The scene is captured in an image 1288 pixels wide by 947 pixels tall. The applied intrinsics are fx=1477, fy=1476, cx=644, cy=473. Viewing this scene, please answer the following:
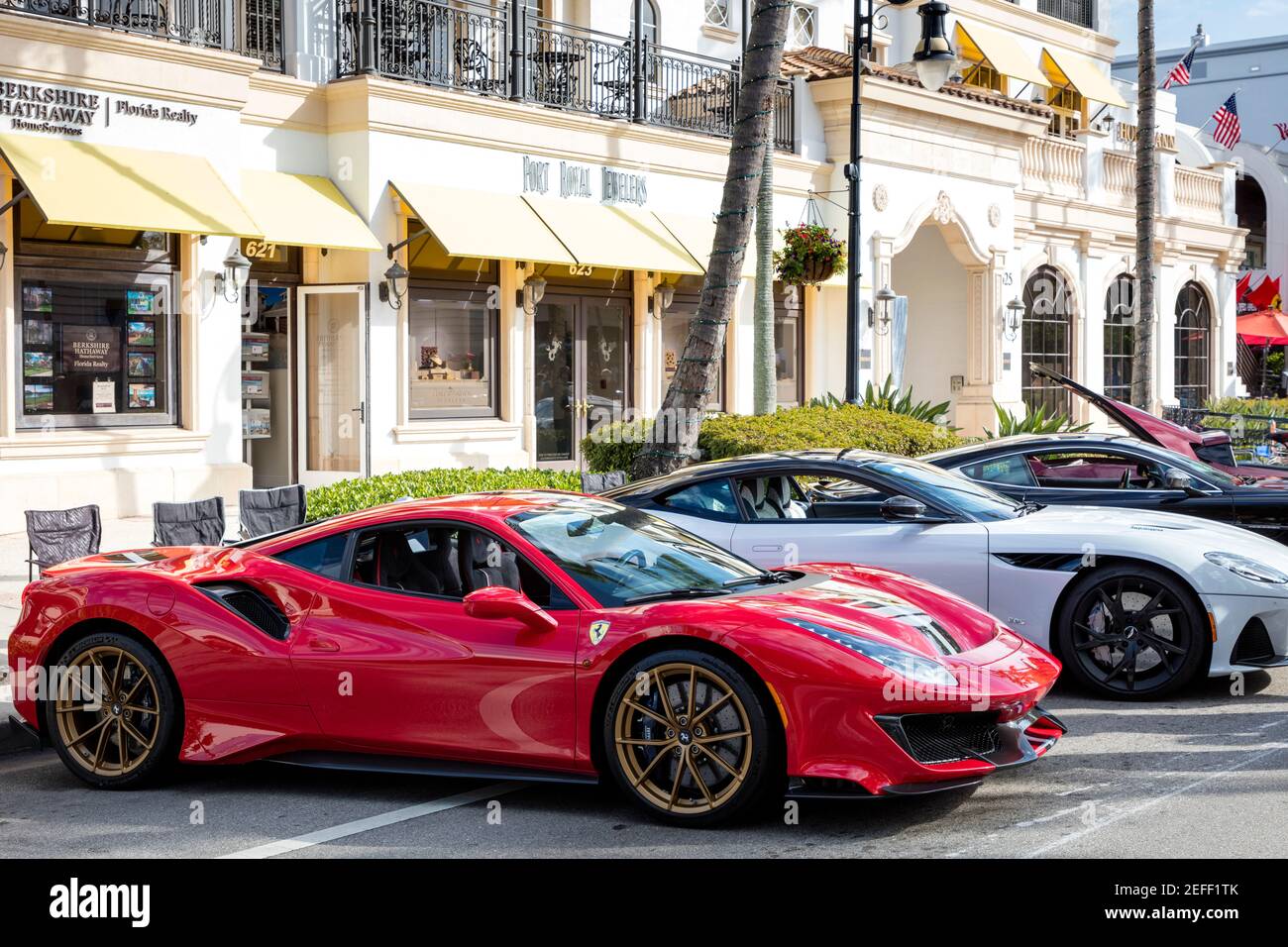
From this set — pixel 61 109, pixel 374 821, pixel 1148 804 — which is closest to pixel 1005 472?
pixel 1148 804

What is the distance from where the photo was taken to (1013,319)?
1175 inches

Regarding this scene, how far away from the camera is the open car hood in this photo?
1290 centimetres

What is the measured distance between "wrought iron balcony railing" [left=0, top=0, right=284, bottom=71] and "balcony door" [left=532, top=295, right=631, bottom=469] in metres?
5.36

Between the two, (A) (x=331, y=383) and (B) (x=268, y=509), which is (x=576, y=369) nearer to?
Result: (A) (x=331, y=383)

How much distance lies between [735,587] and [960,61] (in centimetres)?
2793

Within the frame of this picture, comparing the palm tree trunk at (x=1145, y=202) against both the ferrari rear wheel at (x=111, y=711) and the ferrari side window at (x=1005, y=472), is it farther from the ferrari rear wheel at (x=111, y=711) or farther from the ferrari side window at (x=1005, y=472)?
the ferrari rear wheel at (x=111, y=711)

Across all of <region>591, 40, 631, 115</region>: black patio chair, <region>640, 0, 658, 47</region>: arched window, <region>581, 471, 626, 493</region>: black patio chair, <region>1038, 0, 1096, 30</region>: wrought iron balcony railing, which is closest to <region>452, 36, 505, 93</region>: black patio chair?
<region>591, 40, 631, 115</region>: black patio chair

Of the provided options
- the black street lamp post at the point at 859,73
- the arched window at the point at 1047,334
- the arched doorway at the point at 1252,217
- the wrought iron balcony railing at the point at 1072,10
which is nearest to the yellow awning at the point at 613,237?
the black street lamp post at the point at 859,73

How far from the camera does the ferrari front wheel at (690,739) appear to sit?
5.77 metres

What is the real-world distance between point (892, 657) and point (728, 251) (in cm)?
772

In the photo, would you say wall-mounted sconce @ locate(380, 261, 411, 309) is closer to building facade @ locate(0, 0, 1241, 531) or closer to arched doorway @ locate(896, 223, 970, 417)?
building facade @ locate(0, 0, 1241, 531)

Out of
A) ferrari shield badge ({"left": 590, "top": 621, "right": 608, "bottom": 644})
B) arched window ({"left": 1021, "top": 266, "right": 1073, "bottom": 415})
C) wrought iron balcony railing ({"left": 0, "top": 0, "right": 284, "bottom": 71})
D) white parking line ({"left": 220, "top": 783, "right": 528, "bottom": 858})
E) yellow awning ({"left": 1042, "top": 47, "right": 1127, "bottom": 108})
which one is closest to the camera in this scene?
white parking line ({"left": 220, "top": 783, "right": 528, "bottom": 858})
